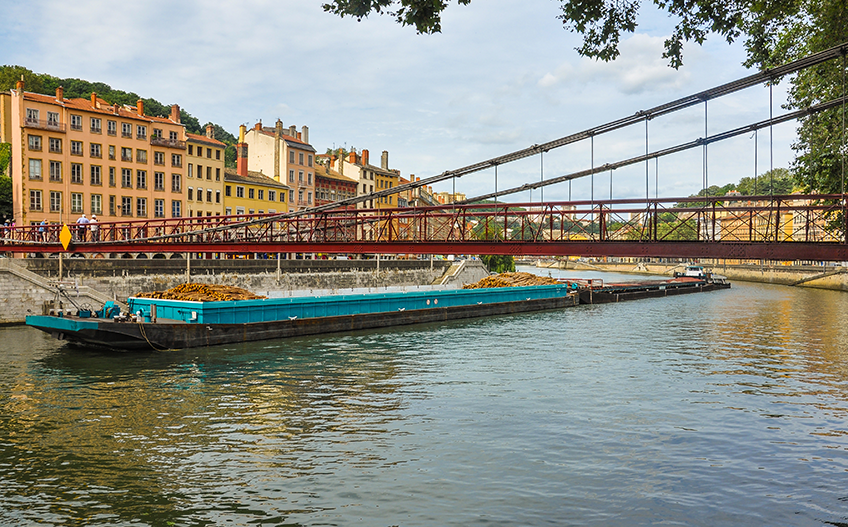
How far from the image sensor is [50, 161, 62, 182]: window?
53503 millimetres

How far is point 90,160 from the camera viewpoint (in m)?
55.8

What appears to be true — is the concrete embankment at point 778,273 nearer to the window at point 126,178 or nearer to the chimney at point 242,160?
the chimney at point 242,160

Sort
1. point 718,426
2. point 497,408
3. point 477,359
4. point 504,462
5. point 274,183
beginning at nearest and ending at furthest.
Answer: point 504,462 < point 718,426 < point 497,408 < point 477,359 < point 274,183

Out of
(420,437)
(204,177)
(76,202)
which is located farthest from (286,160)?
(420,437)

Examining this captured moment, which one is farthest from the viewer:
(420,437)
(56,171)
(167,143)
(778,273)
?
(778,273)

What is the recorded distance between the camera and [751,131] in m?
21.4

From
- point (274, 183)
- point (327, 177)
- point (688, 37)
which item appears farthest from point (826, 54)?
point (327, 177)

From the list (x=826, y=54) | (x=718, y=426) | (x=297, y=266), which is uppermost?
(x=826, y=54)

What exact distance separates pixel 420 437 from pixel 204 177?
2295 inches

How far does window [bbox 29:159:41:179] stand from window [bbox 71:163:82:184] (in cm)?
255

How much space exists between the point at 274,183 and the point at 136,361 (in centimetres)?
5135

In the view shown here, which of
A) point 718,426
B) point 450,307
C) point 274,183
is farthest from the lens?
point 274,183

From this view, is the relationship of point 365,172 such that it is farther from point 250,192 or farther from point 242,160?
point 250,192

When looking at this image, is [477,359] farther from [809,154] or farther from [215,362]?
[809,154]
